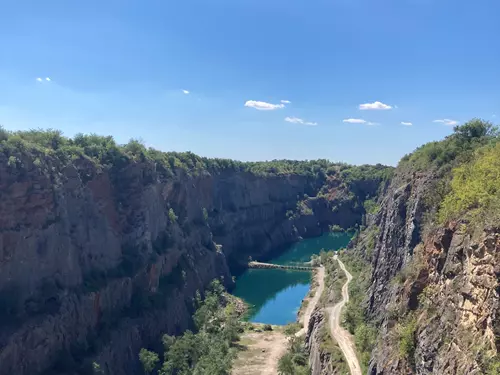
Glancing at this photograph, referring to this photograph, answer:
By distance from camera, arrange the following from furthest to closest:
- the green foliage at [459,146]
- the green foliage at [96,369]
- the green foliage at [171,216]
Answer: the green foliage at [171,216], the green foliage at [96,369], the green foliage at [459,146]

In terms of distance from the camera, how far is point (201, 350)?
5953 centimetres

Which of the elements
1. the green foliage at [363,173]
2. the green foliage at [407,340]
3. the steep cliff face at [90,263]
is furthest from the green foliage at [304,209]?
the green foliage at [407,340]

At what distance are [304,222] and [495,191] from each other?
5526 inches

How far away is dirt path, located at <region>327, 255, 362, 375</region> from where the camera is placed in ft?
140

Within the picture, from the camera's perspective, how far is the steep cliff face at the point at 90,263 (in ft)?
161

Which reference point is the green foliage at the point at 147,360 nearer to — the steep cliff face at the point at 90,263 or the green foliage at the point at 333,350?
the steep cliff face at the point at 90,263

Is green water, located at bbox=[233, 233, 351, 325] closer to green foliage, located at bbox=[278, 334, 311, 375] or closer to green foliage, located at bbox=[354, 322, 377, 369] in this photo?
green foliage, located at bbox=[278, 334, 311, 375]

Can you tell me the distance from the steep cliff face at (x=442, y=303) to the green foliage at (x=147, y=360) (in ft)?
88.0

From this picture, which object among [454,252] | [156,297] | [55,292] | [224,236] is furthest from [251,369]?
[224,236]

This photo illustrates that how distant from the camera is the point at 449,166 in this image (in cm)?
4112

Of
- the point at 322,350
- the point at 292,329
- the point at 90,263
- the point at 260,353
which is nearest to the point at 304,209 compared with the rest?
the point at 292,329

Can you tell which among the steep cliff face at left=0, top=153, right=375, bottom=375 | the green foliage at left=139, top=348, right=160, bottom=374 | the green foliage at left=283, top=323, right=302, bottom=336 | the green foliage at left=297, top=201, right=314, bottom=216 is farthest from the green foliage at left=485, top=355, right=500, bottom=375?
the green foliage at left=297, top=201, right=314, bottom=216

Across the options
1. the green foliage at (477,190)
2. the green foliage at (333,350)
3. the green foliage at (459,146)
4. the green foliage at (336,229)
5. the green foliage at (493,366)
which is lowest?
the green foliage at (336,229)

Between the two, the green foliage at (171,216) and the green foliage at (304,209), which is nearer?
the green foliage at (171,216)
